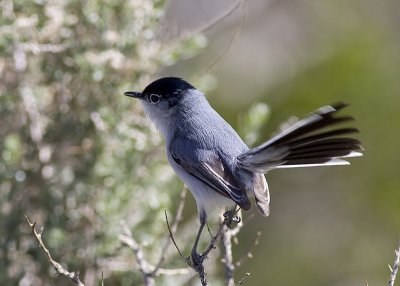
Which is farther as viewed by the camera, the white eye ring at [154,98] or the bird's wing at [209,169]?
the white eye ring at [154,98]

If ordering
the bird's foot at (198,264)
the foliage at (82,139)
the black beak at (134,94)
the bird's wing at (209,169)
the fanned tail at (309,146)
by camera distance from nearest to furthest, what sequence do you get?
the bird's foot at (198,264)
the fanned tail at (309,146)
the bird's wing at (209,169)
the black beak at (134,94)
the foliage at (82,139)

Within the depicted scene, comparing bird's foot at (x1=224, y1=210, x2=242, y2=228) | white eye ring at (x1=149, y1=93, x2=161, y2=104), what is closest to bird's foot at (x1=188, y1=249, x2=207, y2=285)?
bird's foot at (x1=224, y1=210, x2=242, y2=228)

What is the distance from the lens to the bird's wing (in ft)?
10.6

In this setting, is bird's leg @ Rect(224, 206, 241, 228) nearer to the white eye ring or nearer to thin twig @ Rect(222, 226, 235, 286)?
thin twig @ Rect(222, 226, 235, 286)

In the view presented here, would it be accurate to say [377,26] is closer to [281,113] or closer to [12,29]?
[281,113]

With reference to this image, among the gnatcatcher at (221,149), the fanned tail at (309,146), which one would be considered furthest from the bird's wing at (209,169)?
the fanned tail at (309,146)

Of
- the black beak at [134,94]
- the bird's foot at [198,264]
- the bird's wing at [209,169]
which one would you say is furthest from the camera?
the black beak at [134,94]

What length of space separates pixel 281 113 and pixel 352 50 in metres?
0.75

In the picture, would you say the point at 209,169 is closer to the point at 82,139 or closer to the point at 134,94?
the point at 134,94

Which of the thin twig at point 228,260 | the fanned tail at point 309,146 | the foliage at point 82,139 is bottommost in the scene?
the foliage at point 82,139

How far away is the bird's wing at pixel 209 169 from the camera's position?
3223 mm

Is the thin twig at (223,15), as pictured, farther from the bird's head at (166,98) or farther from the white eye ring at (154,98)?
the white eye ring at (154,98)

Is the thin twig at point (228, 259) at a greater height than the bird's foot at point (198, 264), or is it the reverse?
the thin twig at point (228, 259)

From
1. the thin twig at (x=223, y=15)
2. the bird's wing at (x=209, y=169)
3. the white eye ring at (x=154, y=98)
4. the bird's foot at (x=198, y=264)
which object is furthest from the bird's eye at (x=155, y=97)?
the bird's foot at (x=198, y=264)
